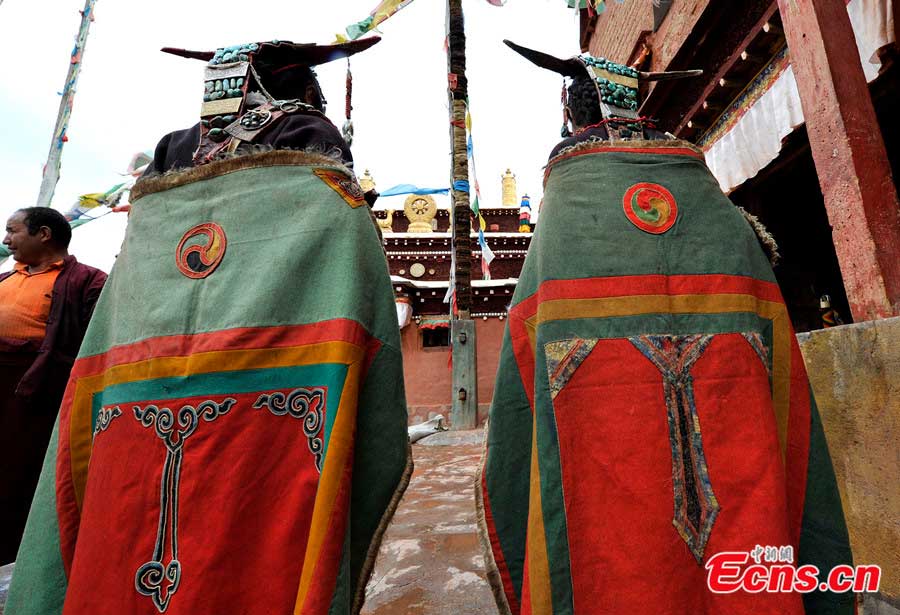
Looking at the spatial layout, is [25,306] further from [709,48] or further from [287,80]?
[709,48]

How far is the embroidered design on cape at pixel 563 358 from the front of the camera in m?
1.26

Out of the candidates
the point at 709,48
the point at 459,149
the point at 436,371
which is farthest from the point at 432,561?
the point at 436,371

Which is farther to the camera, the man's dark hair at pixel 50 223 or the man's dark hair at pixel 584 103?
the man's dark hair at pixel 50 223

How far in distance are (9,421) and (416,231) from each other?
14.9 m

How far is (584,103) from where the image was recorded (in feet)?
5.77

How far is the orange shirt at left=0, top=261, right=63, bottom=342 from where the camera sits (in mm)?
2449

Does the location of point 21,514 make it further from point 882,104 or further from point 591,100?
point 882,104

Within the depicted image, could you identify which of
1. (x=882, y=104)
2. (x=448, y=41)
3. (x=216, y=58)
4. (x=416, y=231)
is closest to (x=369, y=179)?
(x=416, y=231)

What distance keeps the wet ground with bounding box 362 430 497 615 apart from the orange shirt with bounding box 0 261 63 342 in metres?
2.14

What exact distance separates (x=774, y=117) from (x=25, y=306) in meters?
5.65

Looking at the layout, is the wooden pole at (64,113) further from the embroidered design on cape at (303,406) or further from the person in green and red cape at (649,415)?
the person in green and red cape at (649,415)

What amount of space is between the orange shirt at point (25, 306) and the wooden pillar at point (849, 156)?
13.0 ft

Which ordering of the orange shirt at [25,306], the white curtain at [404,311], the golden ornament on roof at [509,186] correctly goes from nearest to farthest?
the orange shirt at [25,306] < the white curtain at [404,311] < the golden ornament on roof at [509,186]

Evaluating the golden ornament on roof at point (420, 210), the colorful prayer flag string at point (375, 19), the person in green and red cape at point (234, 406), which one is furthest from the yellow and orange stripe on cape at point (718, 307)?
the golden ornament on roof at point (420, 210)
